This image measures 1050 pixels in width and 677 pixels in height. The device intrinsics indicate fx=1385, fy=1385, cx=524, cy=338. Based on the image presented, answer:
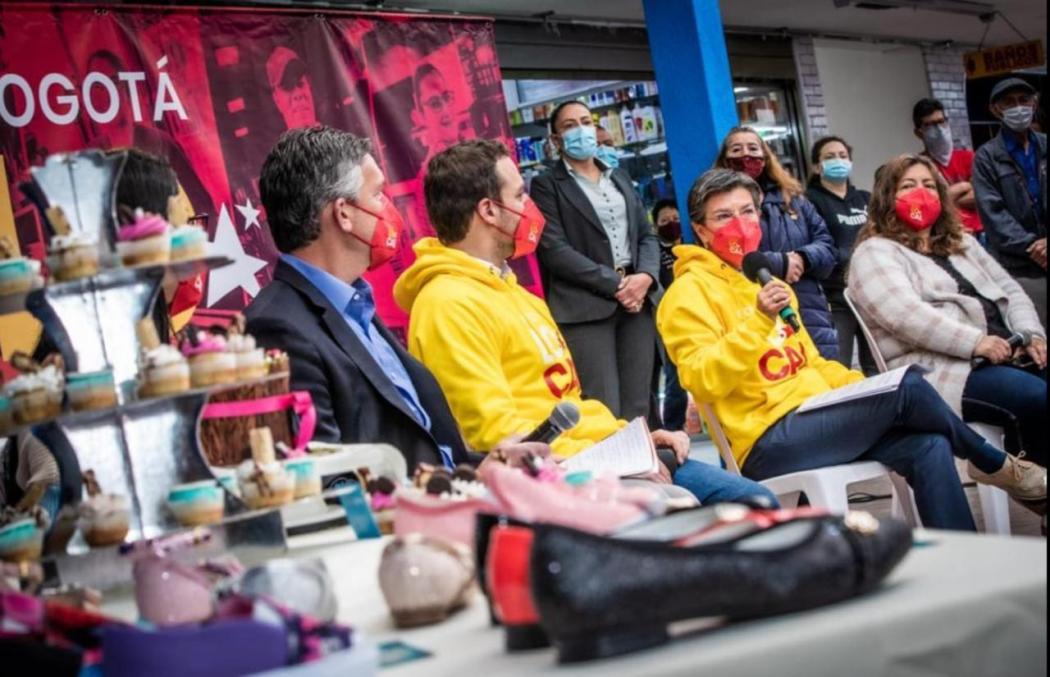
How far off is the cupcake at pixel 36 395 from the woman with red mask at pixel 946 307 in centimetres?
302

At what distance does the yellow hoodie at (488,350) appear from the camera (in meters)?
2.99

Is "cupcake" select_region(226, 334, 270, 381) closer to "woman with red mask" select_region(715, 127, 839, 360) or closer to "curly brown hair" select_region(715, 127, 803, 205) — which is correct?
"woman with red mask" select_region(715, 127, 839, 360)

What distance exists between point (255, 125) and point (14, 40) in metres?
1.04

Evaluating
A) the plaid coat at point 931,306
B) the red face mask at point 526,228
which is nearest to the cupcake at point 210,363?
the red face mask at point 526,228

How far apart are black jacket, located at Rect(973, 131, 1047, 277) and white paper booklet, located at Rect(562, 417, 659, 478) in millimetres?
3995

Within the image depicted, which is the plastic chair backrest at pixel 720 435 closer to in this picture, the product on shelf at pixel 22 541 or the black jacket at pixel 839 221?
the product on shelf at pixel 22 541

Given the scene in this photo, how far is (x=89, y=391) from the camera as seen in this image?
1572 millimetres

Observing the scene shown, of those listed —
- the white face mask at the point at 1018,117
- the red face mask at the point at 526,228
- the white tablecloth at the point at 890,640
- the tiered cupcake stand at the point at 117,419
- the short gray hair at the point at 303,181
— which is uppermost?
the white face mask at the point at 1018,117

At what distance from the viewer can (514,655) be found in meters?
0.97

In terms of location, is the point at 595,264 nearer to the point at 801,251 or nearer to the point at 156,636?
the point at 801,251

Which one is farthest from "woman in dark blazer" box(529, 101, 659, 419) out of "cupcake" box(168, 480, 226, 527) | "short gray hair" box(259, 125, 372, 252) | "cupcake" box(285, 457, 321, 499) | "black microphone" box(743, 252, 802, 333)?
"cupcake" box(168, 480, 226, 527)

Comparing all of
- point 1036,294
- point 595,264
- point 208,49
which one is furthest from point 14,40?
point 1036,294

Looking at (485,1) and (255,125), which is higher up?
(485,1)

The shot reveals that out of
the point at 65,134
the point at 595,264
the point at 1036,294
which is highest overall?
the point at 65,134
